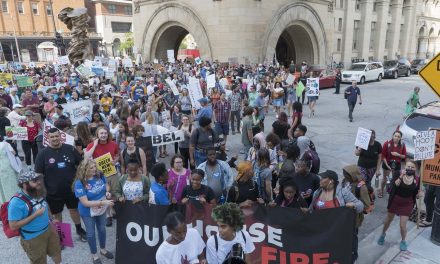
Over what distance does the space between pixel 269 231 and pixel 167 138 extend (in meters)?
3.56

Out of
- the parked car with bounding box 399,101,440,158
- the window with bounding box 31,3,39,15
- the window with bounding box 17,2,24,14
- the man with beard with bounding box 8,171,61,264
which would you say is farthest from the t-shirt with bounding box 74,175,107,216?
the window with bounding box 31,3,39,15

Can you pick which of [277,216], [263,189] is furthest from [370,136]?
[277,216]

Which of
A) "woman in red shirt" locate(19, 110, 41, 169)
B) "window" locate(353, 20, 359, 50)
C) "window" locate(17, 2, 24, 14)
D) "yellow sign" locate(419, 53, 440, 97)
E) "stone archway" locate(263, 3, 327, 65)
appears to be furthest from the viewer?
"window" locate(17, 2, 24, 14)

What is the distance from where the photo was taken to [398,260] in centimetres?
526

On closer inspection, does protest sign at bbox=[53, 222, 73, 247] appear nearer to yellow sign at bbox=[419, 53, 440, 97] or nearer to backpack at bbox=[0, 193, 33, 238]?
backpack at bbox=[0, 193, 33, 238]

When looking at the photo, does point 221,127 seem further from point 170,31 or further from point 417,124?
point 170,31

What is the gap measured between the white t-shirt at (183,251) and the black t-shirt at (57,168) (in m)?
2.62

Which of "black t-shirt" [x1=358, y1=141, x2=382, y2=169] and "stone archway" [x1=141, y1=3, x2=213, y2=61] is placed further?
"stone archway" [x1=141, y1=3, x2=213, y2=61]

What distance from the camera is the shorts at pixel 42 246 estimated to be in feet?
14.2

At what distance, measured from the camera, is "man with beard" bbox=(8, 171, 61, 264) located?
406 cm

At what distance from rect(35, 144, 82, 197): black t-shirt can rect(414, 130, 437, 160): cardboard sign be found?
552cm

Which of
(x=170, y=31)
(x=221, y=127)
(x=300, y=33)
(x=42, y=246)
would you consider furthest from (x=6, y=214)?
(x=300, y=33)

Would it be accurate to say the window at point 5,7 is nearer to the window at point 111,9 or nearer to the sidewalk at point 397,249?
the window at point 111,9

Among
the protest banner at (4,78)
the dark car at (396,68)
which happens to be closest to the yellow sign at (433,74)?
the protest banner at (4,78)
